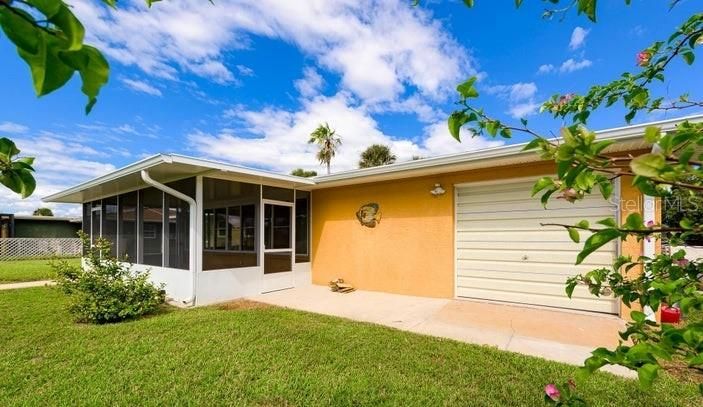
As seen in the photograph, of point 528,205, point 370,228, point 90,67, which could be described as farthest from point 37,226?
point 90,67

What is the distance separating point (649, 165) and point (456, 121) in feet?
2.12

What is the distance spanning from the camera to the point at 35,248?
21.3 metres

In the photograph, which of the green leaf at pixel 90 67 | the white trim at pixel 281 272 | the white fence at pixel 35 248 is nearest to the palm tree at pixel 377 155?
the white trim at pixel 281 272

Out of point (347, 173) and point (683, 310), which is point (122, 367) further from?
point (347, 173)

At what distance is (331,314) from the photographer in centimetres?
713

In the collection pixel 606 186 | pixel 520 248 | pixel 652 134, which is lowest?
pixel 520 248

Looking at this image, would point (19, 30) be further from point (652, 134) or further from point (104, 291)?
point (104, 291)

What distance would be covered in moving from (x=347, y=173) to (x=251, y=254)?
3.25 m

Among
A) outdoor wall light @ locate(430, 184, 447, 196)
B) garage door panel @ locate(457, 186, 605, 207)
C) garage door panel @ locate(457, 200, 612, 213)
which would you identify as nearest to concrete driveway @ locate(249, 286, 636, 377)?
garage door panel @ locate(457, 200, 612, 213)

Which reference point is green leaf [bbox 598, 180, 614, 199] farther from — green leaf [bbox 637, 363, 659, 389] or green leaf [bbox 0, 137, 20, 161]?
green leaf [bbox 0, 137, 20, 161]

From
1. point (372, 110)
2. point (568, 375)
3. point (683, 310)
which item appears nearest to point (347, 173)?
point (568, 375)

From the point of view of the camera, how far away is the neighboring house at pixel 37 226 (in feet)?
79.4

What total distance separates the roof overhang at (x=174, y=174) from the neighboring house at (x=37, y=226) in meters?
19.2

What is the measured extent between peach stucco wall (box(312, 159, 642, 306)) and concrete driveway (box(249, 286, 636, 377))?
1.87 ft
